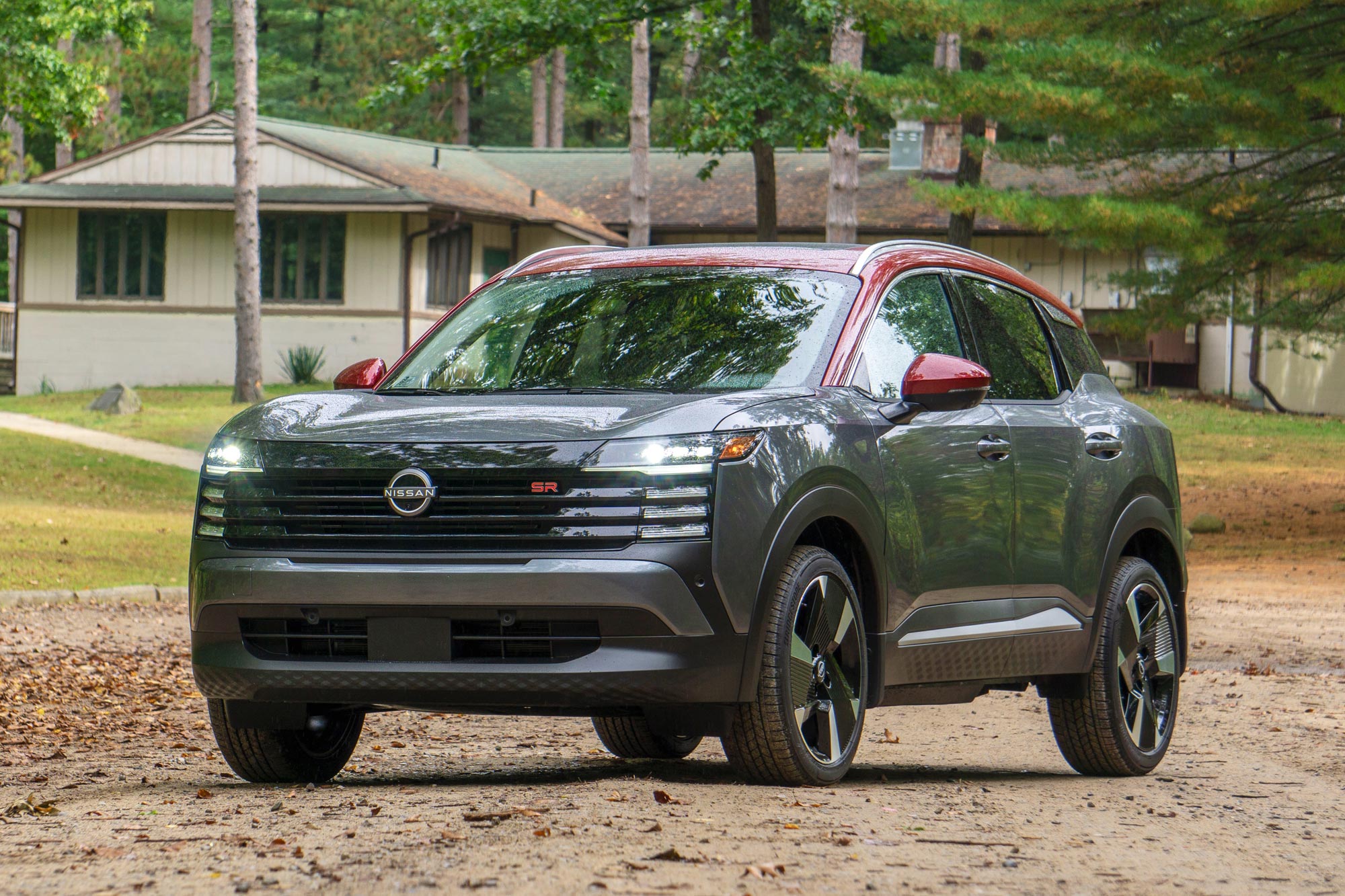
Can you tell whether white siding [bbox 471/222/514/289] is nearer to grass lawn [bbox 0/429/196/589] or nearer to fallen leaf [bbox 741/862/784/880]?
grass lawn [bbox 0/429/196/589]

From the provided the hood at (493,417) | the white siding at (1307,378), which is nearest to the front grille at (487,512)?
the hood at (493,417)

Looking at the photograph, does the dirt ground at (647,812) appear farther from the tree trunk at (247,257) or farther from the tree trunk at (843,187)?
the tree trunk at (247,257)

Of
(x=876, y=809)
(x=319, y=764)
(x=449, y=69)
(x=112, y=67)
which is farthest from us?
(x=112, y=67)

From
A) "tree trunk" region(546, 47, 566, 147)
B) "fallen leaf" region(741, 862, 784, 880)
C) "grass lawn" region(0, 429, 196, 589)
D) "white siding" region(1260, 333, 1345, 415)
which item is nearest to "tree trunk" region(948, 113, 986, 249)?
"white siding" region(1260, 333, 1345, 415)

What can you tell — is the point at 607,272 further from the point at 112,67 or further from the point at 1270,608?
the point at 112,67

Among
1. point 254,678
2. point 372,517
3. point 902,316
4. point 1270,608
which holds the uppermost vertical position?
point 902,316

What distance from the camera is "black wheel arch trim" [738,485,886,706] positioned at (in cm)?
603

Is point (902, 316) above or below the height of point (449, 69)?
below

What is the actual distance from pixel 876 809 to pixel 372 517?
5.78 feet

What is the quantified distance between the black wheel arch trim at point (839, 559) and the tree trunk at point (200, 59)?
138ft

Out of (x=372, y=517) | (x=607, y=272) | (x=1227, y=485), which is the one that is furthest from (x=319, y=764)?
(x=1227, y=485)

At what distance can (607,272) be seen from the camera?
7.40 m

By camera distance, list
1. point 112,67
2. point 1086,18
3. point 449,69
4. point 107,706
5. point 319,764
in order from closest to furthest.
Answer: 1. point 319,764
2. point 107,706
3. point 1086,18
4. point 449,69
5. point 112,67

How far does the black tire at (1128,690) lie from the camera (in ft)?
25.9
